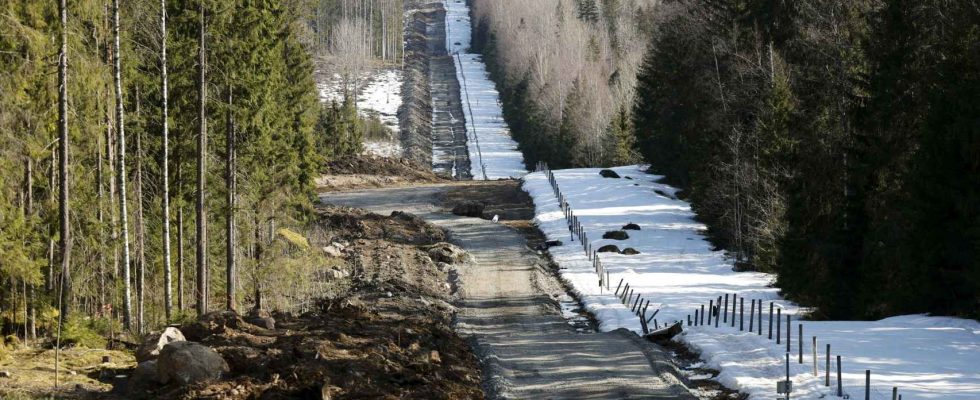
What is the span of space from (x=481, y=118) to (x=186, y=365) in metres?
105

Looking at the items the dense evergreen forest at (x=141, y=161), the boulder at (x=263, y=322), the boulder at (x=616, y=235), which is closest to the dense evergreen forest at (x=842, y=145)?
the boulder at (x=616, y=235)

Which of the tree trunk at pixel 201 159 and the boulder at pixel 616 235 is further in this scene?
the boulder at pixel 616 235

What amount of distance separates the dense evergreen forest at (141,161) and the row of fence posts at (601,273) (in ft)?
37.5

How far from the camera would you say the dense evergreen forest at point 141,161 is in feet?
64.0

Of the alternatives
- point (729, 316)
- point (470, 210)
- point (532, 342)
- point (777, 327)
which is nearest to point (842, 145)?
point (729, 316)

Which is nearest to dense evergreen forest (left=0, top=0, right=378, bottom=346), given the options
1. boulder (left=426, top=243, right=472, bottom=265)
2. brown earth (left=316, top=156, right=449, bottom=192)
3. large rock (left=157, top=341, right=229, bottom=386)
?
large rock (left=157, top=341, right=229, bottom=386)

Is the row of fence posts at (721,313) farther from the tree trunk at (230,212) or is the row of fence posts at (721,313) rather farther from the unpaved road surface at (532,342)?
the tree trunk at (230,212)

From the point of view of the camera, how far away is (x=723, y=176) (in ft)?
147

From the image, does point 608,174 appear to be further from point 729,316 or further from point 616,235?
point 729,316

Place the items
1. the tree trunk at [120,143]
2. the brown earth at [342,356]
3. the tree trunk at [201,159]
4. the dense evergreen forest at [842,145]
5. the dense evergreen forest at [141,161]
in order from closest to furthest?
the brown earth at [342,356], the dense evergreen forest at [141,161], the tree trunk at [120,143], the dense evergreen forest at [842,145], the tree trunk at [201,159]

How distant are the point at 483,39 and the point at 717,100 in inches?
4471

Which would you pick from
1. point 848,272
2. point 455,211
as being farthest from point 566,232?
point 848,272

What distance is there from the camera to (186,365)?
15.4 metres

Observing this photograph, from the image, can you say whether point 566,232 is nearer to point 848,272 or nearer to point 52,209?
point 848,272
